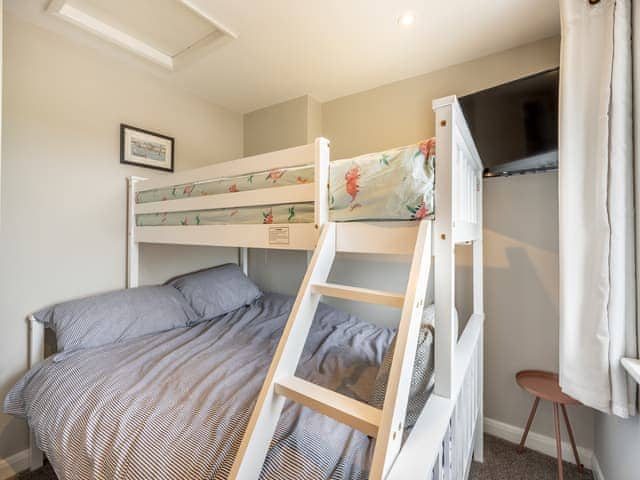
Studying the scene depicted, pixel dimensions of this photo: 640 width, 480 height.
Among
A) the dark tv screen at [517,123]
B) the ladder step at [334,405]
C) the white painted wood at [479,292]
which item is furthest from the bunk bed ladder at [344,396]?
the dark tv screen at [517,123]

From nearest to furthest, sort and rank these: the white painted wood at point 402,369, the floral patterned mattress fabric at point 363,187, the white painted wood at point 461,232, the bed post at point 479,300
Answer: the white painted wood at point 402,369 < the floral patterned mattress fabric at point 363,187 < the white painted wood at point 461,232 < the bed post at point 479,300

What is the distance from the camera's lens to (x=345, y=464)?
0.80 meters

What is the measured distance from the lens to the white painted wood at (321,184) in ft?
3.67

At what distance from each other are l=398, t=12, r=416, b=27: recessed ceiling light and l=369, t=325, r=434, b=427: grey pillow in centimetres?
166

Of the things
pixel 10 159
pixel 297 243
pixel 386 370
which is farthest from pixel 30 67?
pixel 386 370

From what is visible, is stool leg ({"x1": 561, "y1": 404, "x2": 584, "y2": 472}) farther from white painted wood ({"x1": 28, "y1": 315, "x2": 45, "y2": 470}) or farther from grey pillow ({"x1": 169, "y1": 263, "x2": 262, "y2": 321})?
white painted wood ({"x1": 28, "y1": 315, "x2": 45, "y2": 470})

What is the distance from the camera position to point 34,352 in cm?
165

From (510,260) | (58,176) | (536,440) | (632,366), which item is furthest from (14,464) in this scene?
(510,260)

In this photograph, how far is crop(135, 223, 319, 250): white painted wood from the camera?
117 cm

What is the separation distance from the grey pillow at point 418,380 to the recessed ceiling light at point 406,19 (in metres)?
1.66

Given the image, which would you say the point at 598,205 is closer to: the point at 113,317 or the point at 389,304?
the point at 389,304

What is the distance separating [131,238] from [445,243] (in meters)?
2.12

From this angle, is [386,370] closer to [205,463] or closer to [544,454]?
[205,463]

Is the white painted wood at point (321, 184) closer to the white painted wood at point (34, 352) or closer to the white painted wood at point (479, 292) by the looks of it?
the white painted wood at point (479, 292)
